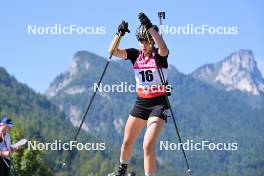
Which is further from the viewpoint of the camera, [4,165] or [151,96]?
[4,165]

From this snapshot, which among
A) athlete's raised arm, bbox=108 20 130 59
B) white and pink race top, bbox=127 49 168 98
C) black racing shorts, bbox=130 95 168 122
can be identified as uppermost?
athlete's raised arm, bbox=108 20 130 59

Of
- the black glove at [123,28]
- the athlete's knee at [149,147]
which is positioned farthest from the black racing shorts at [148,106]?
the black glove at [123,28]

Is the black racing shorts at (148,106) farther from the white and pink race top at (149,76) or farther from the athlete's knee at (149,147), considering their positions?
the athlete's knee at (149,147)

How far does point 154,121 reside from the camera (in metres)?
11.7

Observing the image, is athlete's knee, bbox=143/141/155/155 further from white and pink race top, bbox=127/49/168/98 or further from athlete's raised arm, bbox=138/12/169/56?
athlete's raised arm, bbox=138/12/169/56

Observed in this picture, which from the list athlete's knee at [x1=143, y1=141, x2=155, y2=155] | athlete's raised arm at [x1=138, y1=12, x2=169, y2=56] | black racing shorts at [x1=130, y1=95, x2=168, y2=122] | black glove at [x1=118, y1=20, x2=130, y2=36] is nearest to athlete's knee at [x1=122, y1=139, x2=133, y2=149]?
black racing shorts at [x1=130, y1=95, x2=168, y2=122]

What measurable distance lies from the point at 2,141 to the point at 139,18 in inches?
156

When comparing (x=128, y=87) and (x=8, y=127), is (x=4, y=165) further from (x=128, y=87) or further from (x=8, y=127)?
(x=128, y=87)

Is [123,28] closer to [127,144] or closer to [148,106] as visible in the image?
[148,106]

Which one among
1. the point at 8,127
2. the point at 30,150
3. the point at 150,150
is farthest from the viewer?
the point at 30,150

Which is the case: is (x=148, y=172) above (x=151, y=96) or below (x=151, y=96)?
below

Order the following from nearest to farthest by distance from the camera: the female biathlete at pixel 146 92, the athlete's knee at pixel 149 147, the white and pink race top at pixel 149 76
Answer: the athlete's knee at pixel 149 147, the female biathlete at pixel 146 92, the white and pink race top at pixel 149 76

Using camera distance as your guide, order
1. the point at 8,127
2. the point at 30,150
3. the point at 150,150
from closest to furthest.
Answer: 1. the point at 150,150
2. the point at 8,127
3. the point at 30,150

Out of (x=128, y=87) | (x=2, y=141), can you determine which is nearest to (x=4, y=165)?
(x=2, y=141)
